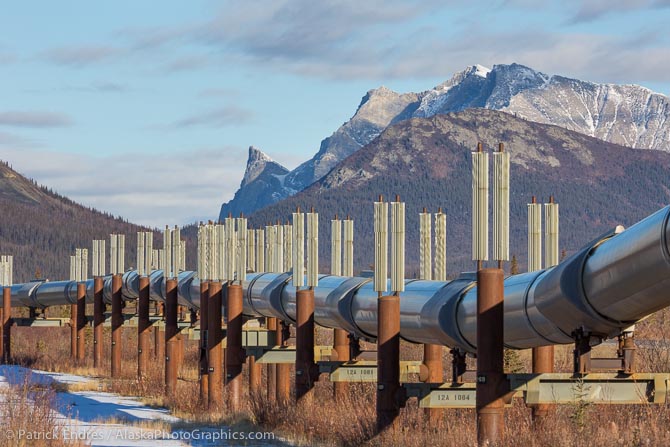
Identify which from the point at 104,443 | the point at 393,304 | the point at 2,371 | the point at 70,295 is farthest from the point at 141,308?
the point at 393,304

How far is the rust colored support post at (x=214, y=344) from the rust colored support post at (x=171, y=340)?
428 cm

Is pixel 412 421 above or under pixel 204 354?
under

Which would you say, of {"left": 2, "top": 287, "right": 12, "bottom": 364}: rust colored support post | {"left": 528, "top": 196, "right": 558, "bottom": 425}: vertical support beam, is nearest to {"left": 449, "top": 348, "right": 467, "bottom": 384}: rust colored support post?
{"left": 528, "top": 196, "right": 558, "bottom": 425}: vertical support beam

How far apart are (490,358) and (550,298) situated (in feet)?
4.28

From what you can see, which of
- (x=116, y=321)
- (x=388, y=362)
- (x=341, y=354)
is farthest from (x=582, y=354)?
(x=116, y=321)

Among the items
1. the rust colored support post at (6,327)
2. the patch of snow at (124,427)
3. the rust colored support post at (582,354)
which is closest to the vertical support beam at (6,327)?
the rust colored support post at (6,327)

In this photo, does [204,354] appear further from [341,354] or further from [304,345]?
[304,345]

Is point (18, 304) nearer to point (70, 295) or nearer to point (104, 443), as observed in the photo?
point (70, 295)

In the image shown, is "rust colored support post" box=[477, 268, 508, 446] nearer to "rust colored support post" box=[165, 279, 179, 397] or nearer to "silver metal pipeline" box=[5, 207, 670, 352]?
"silver metal pipeline" box=[5, 207, 670, 352]

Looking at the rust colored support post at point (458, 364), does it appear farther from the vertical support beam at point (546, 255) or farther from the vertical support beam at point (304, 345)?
the vertical support beam at point (304, 345)

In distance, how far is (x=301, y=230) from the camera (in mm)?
28125

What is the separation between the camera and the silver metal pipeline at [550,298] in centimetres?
1431

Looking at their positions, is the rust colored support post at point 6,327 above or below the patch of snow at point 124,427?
above

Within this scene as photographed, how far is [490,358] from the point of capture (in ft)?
57.9
